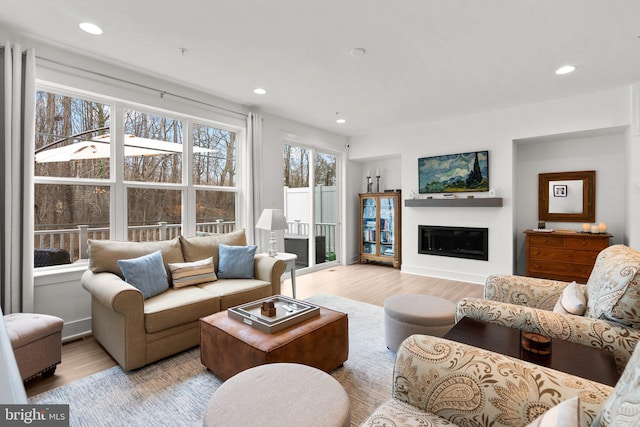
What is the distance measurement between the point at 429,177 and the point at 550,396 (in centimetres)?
458

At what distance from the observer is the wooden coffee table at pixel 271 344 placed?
1873mm

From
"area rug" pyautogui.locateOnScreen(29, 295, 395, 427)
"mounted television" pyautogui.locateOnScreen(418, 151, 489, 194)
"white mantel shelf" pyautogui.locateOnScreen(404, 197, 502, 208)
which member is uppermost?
"mounted television" pyautogui.locateOnScreen(418, 151, 489, 194)

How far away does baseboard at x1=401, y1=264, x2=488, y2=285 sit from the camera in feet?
16.0

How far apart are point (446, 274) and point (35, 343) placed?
5.06m

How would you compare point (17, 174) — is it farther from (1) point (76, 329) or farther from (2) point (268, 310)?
(2) point (268, 310)

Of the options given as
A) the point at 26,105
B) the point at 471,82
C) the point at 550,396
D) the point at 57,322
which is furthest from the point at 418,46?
the point at 57,322

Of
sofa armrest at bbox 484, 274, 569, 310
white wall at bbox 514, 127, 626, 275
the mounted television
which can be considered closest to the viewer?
sofa armrest at bbox 484, 274, 569, 310

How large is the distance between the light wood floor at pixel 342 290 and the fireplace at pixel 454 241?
18.8 inches

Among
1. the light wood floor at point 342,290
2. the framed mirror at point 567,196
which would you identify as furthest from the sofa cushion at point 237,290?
the framed mirror at point 567,196

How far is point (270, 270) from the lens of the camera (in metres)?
3.30

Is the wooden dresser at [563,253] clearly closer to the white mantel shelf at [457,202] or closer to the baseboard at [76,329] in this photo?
the white mantel shelf at [457,202]

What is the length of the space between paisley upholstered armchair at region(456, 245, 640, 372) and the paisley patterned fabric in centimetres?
57

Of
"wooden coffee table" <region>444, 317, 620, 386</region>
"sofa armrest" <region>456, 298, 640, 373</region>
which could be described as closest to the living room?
"sofa armrest" <region>456, 298, 640, 373</region>

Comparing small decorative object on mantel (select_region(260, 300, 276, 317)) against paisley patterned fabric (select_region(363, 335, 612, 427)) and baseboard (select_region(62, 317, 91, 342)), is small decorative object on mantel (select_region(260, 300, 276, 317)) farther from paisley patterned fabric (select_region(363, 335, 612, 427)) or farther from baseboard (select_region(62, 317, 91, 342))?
baseboard (select_region(62, 317, 91, 342))
